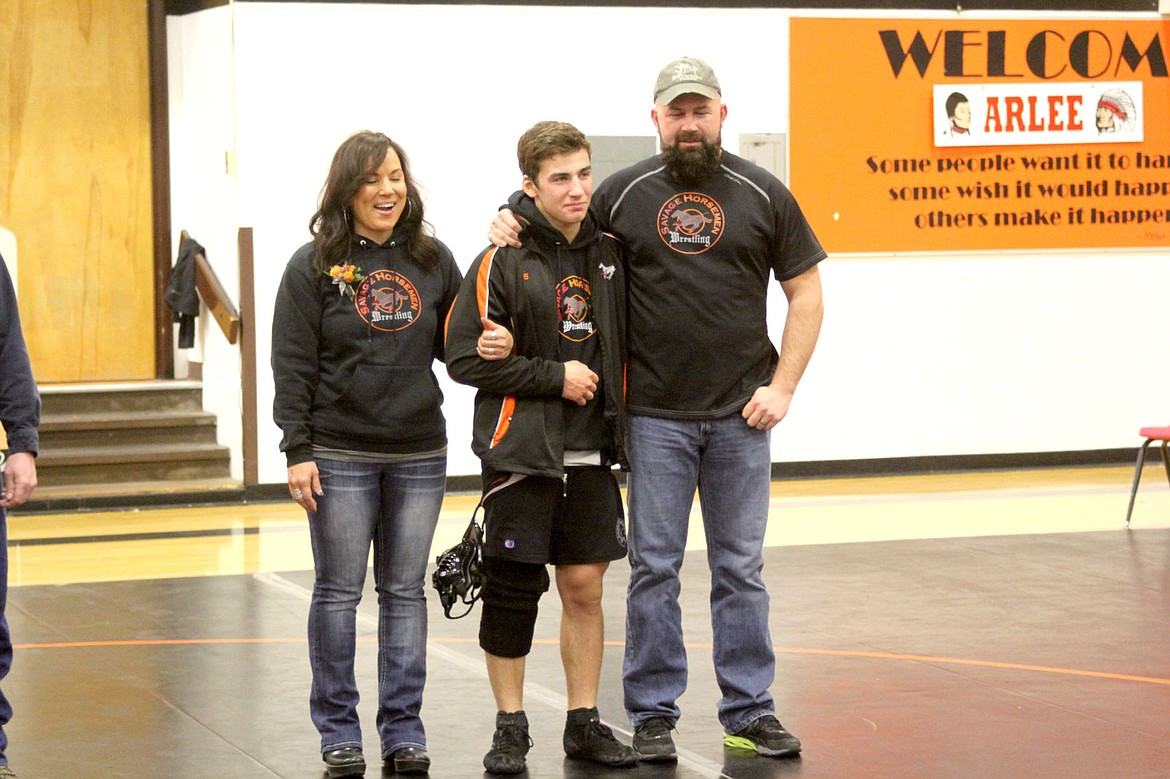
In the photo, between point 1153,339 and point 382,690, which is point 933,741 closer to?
point 382,690

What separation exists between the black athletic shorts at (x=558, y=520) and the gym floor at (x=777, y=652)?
0.52 metres

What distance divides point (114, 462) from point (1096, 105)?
6.06m

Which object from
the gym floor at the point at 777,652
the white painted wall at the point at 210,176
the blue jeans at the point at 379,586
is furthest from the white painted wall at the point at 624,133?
the blue jeans at the point at 379,586

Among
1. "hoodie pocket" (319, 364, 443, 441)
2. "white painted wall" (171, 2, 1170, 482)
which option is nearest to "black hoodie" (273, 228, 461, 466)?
"hoodie pocket" (319, 364, 443, 441)

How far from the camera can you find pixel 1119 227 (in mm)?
10375

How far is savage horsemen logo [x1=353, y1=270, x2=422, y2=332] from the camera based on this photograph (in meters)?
3.99

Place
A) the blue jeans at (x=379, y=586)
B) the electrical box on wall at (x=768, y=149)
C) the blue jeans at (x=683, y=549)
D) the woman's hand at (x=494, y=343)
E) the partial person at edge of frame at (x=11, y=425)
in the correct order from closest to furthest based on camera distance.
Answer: the partial person at edge of frame at (x=11, y=425)
the woman's hand at (x=494, y=343)
the blue jeans at (x=379, y=586)
the blue jeans at (x=683, y=549)
the electrical box on wall at (x=768, y=149)

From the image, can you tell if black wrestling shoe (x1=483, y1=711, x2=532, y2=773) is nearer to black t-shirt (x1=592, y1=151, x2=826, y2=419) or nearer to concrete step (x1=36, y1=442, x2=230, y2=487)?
black t-shirt (x1=592, y1=151, x2=826, y2=419)

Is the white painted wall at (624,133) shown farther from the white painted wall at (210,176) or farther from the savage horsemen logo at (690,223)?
the savage horsemen logo at (690,223)

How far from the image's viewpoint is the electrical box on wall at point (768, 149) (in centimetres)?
975

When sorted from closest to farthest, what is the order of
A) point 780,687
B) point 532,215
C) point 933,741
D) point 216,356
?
point 532,215 < point 933,741 < point 780,687 < point 216,356

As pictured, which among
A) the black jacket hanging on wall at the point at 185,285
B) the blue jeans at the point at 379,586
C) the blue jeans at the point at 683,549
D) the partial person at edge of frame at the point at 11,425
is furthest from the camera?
the black jacket hanging on wall at the point at 185,285

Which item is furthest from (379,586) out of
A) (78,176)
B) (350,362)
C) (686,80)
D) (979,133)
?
(979,133)

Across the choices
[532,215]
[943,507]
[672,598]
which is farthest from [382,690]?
[943,507]
